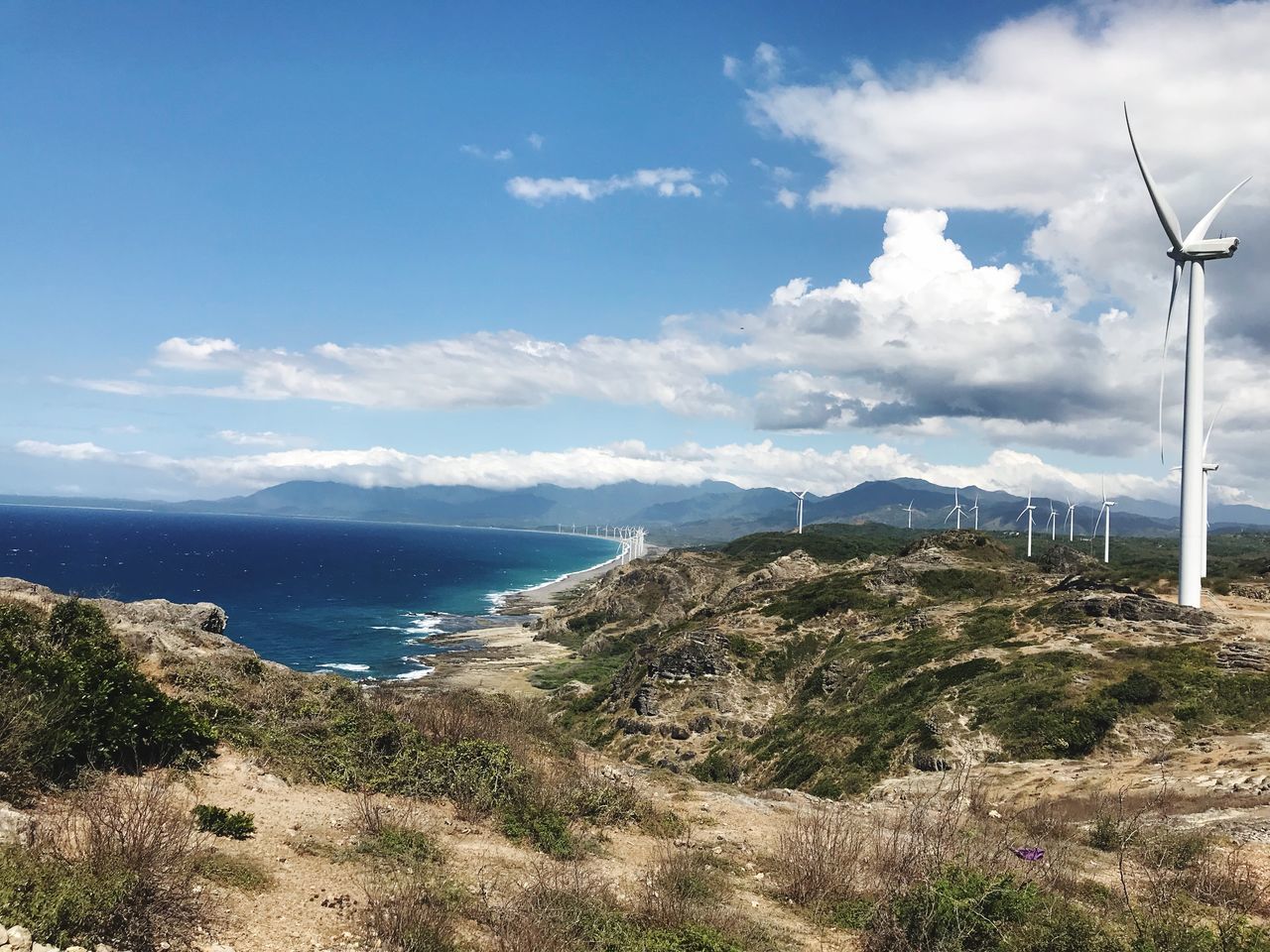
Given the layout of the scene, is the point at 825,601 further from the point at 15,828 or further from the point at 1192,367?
the point at 15,828

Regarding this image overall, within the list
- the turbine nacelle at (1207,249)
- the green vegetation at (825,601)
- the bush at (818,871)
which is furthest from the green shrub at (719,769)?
the turbine nacelle at (1207,249)

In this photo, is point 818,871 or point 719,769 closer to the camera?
point 818,871

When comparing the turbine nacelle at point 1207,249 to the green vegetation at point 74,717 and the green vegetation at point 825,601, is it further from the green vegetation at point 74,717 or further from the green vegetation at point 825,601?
the green vegetation at point 74,717

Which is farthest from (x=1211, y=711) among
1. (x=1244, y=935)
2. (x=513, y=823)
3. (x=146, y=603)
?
(x=146, y=603)

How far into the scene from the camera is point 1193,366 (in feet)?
153

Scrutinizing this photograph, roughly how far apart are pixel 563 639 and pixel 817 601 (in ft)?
221

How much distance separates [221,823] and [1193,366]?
57372mm

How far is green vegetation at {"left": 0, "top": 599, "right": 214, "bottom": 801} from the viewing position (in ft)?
37.2

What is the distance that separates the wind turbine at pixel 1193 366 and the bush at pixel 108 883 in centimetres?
5437

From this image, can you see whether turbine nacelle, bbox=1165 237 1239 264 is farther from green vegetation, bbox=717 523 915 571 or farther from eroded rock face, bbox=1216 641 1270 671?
green vegetation, bbox=717 523 915 571

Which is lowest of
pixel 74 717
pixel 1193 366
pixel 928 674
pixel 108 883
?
pixel 928 674

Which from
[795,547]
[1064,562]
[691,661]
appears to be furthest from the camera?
[795,547]

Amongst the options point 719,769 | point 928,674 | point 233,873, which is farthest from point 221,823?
point 928,674

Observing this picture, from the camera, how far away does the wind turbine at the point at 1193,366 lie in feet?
150
